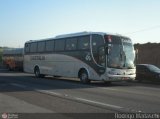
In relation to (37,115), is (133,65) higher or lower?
higher

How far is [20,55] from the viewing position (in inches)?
2018

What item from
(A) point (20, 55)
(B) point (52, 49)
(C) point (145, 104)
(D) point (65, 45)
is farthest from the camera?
(A) point (20, 55)

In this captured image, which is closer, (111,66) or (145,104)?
(145,104)

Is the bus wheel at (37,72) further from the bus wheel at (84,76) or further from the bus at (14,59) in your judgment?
the bus at (14,59)

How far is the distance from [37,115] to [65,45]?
17.5 metres

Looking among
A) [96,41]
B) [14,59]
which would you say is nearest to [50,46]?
[96,41]

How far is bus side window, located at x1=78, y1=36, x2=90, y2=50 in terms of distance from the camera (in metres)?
25.7

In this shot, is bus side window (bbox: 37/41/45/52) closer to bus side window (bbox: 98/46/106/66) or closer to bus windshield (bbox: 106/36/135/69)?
bus side window (bbox: 98/46/106/66)

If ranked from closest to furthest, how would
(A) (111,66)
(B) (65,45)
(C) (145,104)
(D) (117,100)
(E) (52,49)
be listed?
1. (C) (145,104)
2. (D) (117,100)
3. (A) (111,66)
4. (B) (65,45)
5. (E) (52,49)

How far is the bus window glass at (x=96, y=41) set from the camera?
79.8 ft

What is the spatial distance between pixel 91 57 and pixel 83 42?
1.58 metres

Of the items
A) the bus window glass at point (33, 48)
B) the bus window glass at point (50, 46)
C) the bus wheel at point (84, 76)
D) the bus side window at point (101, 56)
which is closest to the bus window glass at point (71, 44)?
the bus wheel at point (84, 76)

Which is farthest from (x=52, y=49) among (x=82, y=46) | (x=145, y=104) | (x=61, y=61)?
(x=145, y=104)

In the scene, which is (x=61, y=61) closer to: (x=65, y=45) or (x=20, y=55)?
(x=65, y=45)
